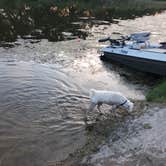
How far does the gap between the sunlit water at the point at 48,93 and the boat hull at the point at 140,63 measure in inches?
30.3

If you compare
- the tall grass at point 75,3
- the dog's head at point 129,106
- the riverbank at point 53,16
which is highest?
the dog's head at point 129,106

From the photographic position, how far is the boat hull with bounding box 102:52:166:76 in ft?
79.1

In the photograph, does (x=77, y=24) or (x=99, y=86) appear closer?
(x=99, y=86)

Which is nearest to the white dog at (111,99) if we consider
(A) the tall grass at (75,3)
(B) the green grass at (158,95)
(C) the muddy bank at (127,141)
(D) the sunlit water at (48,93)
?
(C) the muddy bank at (127,141)

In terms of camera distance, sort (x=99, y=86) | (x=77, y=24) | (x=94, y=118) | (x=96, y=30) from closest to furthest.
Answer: (x=94, y=118) < (x=99, y=86) < (x=96, y=30) < (x=77, y=24)

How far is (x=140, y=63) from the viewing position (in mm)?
25234

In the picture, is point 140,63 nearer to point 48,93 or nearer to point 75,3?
point 48,93

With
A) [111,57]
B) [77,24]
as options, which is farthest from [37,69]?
[77,24]

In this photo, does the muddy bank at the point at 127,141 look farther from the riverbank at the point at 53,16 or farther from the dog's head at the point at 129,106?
the riverbank at the point at 53,16

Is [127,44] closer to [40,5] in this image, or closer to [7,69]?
[7,69]

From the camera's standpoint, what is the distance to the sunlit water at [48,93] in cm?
1384

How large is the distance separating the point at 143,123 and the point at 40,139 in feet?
12.4

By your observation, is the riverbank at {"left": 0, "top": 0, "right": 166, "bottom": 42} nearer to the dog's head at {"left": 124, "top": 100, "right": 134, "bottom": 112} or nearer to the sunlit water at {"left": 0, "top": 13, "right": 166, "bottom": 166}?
the sunlit water at {"left": 0, "top": 13, "right": 166, "bottom": 166}

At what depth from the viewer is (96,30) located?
3812 cm
